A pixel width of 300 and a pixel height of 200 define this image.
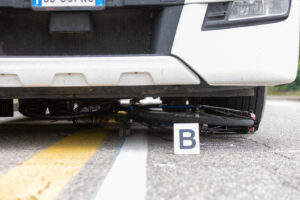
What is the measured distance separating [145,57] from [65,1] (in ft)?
2.02

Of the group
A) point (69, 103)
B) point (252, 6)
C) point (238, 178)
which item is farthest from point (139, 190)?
point (69, 103)

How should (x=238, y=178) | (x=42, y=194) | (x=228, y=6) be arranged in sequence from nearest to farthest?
(x=42, y=194) < (x=238, y=178) < (x=228, y=6)

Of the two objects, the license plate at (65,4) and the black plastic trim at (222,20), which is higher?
the license plate at (65,4)

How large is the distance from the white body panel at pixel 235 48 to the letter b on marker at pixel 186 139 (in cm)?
36

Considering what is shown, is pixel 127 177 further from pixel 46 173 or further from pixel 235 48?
pixel 235 48

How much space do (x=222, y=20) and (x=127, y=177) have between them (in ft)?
3.81

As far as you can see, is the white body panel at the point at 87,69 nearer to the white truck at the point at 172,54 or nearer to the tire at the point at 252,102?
the white truck at the point at 172,54

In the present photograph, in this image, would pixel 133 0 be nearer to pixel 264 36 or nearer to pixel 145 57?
pixel 145 57

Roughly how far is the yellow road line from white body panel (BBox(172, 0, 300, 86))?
90cm

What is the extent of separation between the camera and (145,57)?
7.76ft

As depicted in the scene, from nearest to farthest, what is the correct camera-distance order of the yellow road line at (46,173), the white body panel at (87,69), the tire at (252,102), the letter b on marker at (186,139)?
1. the yellow road line at (46,173)
2. the white body panel at (87,69)
3. the letter b on marker at (186,139)
4. the tire at (252,102)

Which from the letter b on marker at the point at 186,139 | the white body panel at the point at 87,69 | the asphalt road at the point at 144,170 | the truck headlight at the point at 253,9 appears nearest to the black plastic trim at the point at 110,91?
the white body panel at the point at 87,69

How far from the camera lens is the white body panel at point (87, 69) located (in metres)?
2.36

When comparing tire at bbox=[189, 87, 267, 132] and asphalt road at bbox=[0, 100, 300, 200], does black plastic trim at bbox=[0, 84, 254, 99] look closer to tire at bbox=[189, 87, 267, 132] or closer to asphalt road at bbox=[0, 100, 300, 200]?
asphalt road at bbox=[0, 100, 300, 200]
